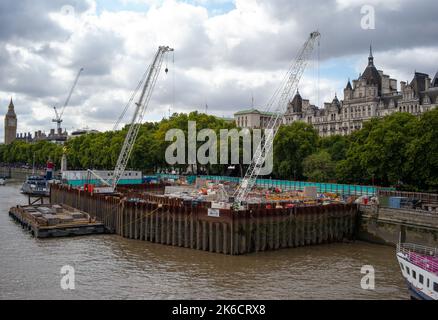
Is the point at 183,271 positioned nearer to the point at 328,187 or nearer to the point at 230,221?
the point at 230,221

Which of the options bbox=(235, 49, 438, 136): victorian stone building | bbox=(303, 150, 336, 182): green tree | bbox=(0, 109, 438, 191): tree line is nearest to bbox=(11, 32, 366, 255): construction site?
bbox=(0, 109, 438, 191): tree line

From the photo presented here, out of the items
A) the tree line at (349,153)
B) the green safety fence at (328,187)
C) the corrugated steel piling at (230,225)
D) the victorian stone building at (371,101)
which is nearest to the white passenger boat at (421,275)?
the corrugated steel piling at (230,225)

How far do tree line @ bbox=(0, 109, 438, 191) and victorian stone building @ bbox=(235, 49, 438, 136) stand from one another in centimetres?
2839

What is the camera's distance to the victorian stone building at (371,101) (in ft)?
387

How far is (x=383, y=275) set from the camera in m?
36.3

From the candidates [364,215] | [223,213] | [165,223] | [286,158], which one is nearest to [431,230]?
[364,215]

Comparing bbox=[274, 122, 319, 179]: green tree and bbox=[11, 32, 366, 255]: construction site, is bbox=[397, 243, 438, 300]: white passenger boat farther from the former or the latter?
bbox=[274, 122, 319, 179]: green tree

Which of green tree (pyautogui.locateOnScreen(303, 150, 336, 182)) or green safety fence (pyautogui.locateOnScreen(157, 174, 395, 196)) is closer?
green safety fence (pyautogui.locateOnScreen(157, 174, 395, 196))

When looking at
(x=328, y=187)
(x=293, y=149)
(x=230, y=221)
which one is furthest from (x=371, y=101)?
(x=230, y=221)

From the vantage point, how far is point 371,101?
13075 centimetres

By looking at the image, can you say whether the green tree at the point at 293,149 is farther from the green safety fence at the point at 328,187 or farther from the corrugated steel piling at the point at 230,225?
the corrugated steel piling at the point at 230,225

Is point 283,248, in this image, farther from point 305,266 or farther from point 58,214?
point 58,214

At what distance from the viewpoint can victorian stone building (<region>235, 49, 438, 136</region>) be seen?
117938 millimetres
